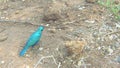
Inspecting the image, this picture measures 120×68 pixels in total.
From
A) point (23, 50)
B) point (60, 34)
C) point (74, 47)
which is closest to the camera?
point (74, 47)

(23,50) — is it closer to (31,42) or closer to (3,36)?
(31,42)

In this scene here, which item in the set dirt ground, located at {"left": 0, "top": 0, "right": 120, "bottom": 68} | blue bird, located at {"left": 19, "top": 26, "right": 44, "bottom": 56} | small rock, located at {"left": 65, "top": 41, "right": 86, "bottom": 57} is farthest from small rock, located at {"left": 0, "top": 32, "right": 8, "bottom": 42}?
small rock, located at {"left": 65, "top": 41, "right": 86, "bottom": 57}

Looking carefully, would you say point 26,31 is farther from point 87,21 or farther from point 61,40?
point 87,21

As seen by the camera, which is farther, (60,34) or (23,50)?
(60,34)

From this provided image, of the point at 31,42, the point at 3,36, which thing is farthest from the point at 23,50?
the point at 3,36

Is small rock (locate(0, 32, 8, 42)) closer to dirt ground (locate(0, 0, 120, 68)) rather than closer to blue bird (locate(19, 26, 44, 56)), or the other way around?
dirt ground (locate(0, 0, 120, 68))

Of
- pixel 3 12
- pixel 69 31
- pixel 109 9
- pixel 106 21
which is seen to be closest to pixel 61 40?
pixel 69 31

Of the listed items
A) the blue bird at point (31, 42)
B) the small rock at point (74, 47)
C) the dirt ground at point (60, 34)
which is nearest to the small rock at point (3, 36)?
the dirt ground at point (60, 34)

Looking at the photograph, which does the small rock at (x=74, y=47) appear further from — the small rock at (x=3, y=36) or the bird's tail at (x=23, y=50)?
the small rock at (x=3, y=36)
